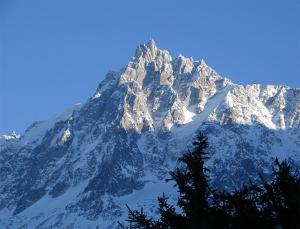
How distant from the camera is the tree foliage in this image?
17.8 metres

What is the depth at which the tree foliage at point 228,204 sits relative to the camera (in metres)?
17.8

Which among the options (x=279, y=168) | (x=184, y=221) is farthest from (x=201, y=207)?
(x=279, y=168)

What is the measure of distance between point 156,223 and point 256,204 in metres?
2.44

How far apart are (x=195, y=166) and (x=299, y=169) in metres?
2.65

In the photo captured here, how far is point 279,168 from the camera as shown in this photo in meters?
18.7

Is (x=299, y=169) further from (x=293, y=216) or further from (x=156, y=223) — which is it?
(x=156, y=223)

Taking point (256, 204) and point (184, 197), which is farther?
point (184, 197)

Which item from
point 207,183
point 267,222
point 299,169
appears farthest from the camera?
point 207,183

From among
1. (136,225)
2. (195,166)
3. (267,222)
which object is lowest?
(267,222)

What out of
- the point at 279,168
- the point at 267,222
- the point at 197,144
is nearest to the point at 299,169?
the point at 279,168

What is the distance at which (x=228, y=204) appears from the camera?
18609mm

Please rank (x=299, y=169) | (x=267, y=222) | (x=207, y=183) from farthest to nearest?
(x=207, y=183) < (x=299, y=169) < (x=267, y=222)

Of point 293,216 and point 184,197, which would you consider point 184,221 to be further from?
point 293,216

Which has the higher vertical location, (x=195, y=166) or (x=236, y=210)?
(x=195, y=166)
